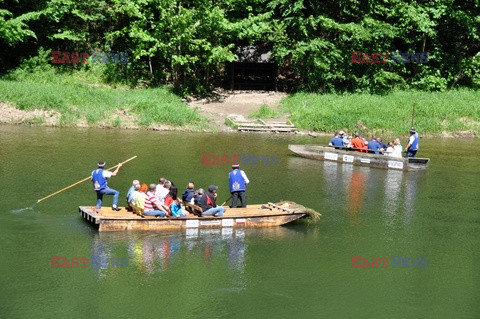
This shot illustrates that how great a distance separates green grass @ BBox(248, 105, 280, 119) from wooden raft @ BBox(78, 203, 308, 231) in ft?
71.6

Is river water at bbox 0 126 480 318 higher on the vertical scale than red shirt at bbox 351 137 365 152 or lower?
lower

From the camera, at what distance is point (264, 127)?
41.4m

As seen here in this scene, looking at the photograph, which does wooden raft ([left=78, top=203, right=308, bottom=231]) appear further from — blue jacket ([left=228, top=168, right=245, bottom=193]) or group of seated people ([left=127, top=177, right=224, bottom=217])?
blue jacket ([left=228, top=168, right=245, bottom=193])

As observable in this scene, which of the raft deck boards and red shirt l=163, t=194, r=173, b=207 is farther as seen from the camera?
the raft deck boards

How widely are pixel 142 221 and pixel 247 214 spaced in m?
3.46

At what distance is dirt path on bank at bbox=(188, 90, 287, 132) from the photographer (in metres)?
43.1

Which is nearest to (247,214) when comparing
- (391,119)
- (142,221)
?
(142,221)

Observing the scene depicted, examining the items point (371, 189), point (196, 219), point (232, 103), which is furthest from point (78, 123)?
point (196, 219)

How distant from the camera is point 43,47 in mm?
48938

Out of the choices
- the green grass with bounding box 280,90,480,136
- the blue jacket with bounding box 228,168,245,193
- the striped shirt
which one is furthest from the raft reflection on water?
the green grass with bounding box 280,90,480,136

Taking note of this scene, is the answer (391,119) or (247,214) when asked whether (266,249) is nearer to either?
(247,214)

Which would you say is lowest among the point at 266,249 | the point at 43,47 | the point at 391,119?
the point at 266,249

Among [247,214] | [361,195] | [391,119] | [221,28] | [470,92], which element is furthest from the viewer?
[470,92]

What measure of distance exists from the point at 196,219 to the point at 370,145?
15582mm
